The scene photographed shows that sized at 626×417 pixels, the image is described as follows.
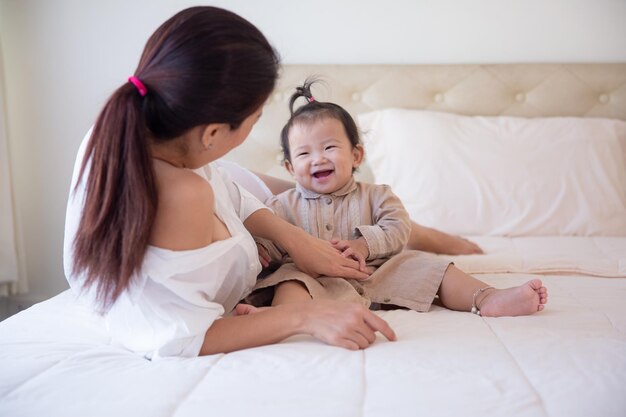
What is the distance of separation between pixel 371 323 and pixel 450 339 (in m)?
0.15

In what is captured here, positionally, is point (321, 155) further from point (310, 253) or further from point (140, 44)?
point (140, 44)

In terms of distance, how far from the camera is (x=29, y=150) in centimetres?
282

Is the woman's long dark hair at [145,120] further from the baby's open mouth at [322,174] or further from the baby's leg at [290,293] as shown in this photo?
the baby's open mouth at [322,174]

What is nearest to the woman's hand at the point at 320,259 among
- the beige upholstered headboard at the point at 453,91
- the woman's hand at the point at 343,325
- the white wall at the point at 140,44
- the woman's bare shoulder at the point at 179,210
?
the woman's hand at the point at 343,325

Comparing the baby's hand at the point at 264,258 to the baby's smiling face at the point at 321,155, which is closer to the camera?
the baby's hand at the point at 264,258

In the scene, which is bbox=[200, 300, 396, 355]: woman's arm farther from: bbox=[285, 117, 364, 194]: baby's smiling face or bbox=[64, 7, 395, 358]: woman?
bbox=[285, 117, 364, 194]: baby's smiling face

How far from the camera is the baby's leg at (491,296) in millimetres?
1318

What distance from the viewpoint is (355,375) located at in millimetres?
986

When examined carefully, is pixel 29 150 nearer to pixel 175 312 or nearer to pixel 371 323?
pixel 175 312

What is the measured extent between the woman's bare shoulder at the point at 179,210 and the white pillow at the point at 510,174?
1318 mm

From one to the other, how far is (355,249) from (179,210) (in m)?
0.57

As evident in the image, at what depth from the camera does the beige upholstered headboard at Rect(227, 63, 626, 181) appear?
2.61 meters

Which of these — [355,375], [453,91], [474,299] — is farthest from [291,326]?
[453,91]

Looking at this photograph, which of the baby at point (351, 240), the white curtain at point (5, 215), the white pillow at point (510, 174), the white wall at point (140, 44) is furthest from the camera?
the white wall at point (140, 44)
